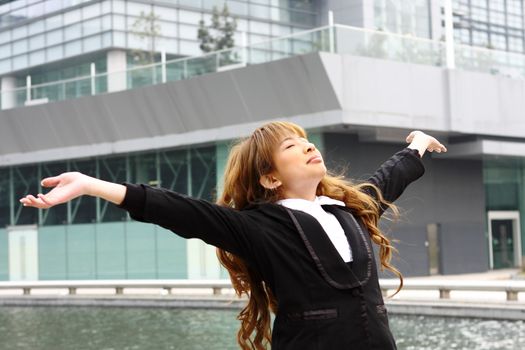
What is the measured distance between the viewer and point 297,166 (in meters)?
3.46

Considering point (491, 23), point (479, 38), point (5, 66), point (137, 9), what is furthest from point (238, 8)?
point (479, 38)

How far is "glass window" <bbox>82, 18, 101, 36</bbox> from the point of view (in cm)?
3350

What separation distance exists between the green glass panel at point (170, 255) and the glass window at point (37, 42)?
9.22 meters

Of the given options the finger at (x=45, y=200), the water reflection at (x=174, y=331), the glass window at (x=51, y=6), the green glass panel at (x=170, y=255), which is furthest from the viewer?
the glass window at (x=51, y=6)

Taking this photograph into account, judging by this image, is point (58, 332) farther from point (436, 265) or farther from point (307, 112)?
point (436, 265)

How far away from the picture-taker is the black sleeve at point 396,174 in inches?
157

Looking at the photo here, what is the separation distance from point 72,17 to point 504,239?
17353 mm

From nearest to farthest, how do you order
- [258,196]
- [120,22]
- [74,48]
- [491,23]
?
[258,196] → [120,22] → [74,48] → [491,23]

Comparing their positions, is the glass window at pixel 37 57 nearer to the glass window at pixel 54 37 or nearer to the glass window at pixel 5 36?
the glass window at pixel 54 37

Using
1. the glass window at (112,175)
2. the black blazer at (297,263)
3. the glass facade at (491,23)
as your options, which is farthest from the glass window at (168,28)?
the black blazer at (297,263)

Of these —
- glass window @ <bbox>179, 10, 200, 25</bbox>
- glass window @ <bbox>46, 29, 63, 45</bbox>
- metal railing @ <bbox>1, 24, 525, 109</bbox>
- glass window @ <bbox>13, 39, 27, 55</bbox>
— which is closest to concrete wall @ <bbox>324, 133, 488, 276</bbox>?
metal railing @ <bbox>1, 24, 525, 109</bbox>

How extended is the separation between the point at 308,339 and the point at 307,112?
909 inches

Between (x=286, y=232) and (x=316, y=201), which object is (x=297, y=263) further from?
(x=316, y=201)

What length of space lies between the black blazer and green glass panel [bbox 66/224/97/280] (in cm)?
3058
